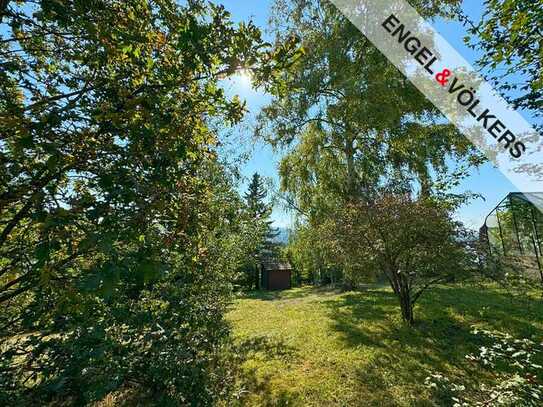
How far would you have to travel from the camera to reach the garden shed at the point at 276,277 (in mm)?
23344

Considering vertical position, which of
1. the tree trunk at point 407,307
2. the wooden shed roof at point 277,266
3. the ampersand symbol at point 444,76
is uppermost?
the ampersand symbol at point 444,76

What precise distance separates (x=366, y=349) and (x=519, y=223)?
7909 millimetres

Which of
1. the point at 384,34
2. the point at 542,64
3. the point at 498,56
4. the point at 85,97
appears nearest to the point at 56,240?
the point at 85,97

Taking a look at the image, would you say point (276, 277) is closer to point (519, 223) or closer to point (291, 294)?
point (291, 294)

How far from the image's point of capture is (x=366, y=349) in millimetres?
5445

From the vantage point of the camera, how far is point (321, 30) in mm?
11039

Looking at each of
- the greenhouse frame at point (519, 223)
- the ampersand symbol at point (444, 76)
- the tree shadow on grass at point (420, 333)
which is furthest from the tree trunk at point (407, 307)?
the ampersand symbol at point (444, 76)

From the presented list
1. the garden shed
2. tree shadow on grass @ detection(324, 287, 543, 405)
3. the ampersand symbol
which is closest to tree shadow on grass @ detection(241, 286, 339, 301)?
the garden shed

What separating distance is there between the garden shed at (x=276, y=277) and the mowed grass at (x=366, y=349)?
47.7 feet

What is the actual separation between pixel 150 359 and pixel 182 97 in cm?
204
